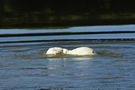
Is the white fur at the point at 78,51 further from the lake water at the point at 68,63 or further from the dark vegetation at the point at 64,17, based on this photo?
the dark vegetation at the point at 64,17

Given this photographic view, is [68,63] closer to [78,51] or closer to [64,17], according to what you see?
[78,51]

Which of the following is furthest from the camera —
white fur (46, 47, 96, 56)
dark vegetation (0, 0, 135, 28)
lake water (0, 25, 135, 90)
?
dark vegetation (0, 0, 135, 28)

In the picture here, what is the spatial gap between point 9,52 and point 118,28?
941 cm

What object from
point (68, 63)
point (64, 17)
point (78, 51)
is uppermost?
point (64, 17)

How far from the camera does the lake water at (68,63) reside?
12828 mm

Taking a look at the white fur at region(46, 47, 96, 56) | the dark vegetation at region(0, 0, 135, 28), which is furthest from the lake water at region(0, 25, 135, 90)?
the dark vegetation at region(0, 0, 135, 28)

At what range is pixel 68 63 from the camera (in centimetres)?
1564

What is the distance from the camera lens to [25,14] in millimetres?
38156

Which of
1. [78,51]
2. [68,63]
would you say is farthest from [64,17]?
[68,63]

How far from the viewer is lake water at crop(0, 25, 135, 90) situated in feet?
42.1

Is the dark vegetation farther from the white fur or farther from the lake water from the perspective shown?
the white fur

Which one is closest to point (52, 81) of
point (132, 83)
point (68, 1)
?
point (132, 83)

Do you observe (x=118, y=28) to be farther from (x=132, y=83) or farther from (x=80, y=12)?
(x=132, y=83)

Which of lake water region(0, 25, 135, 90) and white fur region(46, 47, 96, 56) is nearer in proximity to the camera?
lake water region(0, 25, 135, 90)
